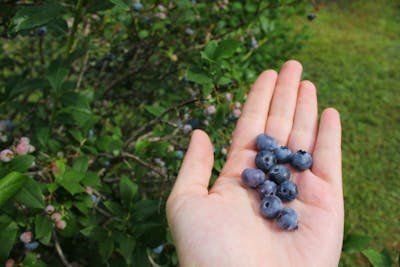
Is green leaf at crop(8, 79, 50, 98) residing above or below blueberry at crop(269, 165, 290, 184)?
above

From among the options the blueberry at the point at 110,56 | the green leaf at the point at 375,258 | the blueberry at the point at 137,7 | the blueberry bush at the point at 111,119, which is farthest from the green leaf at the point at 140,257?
the blueberry at the point at 110,56

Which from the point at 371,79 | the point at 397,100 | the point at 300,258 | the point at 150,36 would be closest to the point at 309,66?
the point at 371,79

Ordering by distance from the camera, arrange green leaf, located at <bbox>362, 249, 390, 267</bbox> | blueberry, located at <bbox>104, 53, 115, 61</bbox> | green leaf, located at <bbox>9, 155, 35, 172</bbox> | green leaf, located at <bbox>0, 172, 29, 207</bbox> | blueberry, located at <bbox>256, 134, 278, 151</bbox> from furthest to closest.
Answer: blueberry, located at <bbox>104, 53, 115, 61</bbox>, blueberry, located at <bbox>256, 134, 278, 151</bbox>, green leaf, located at <bbox>362, 249, 390, 267</bbox>, green leaf, located at <bbox>9, 155, 35, 172</bbox>, green leaf, located at <bbox>0, 172, 29, 207</bbox>

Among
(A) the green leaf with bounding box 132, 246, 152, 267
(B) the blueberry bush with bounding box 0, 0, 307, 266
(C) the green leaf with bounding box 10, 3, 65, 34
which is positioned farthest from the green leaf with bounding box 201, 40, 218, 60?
(A) the green leaf with bounding box 132, 246, 152, 267

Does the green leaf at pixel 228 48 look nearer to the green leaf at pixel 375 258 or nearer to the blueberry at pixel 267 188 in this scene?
the blueberry at pixel 267 188

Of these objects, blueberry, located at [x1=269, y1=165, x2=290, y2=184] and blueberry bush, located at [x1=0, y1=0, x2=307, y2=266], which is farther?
blueberry, located at [x1=269, y1=165, x2=290, y2=184]

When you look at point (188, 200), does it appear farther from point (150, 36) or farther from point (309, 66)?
point (309, 66)

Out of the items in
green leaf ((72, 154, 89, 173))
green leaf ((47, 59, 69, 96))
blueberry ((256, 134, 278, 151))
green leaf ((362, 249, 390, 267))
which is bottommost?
green leaf ((362, 249, 390, 267))

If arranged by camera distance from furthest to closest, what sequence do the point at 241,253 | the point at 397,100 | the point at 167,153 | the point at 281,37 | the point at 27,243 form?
the point at 397,100
the point at 281,37
the point at 167,153
the point at 27,243
the point at 241,253

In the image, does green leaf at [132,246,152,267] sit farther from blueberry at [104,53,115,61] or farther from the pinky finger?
blueberry at [104,53,115,61]
